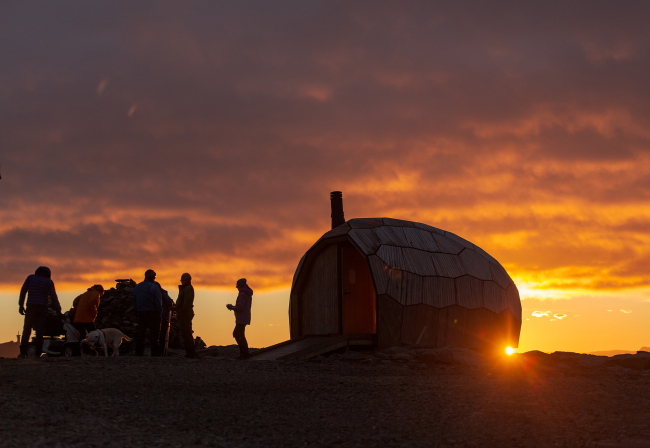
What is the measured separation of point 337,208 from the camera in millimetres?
20000

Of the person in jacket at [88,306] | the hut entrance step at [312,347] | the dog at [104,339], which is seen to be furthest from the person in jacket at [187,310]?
the person in jacket at [88,306]

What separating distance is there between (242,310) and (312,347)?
2.26 metres

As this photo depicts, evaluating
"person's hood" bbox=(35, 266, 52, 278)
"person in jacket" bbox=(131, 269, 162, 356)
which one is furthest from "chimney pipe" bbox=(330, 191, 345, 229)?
"person's hood" bbox=(35, 266, 52, 278)

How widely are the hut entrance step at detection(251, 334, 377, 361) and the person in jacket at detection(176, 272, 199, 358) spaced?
1.85 meters

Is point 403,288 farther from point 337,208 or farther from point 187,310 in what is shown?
point 187,310

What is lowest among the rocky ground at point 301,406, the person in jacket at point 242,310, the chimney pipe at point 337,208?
the rocky ground at point 301,406

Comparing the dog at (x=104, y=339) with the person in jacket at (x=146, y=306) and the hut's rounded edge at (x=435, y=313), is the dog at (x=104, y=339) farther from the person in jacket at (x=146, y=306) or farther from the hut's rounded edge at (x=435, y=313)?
the hut's rounded edge at (x=435, y=313)

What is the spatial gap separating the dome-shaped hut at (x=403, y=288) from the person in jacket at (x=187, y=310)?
4.74m

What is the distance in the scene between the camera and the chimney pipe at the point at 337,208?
19.8 metres

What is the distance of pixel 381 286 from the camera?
618 inches

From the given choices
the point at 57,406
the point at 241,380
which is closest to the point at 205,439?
the point at 57,406

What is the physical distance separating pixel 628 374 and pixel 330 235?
8.61 metres

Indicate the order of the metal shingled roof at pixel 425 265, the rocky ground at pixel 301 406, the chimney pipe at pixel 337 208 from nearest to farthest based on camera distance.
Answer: the rocky ground at pixel 301 406, the metal shingled roof at pixel 425 265, the chimney pipe at pixel 337 208

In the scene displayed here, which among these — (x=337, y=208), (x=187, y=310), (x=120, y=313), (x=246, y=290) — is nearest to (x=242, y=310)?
(x=246, y=290)
